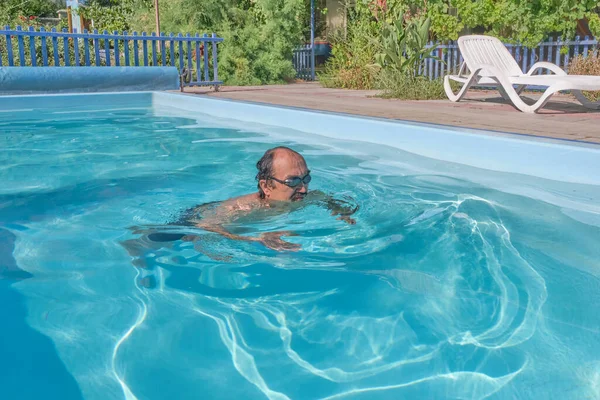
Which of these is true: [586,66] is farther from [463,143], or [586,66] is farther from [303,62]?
[303,62]

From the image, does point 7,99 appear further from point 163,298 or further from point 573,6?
point 573,6

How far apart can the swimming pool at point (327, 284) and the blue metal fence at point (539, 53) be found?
254 inches

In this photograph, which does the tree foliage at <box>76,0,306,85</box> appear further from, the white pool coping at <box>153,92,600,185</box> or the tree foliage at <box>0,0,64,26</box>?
the tree foliage at <box>0,0,64,26</box>

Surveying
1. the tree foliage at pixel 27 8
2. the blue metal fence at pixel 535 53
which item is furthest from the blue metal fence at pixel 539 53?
the tree foliage at pixel 27 8

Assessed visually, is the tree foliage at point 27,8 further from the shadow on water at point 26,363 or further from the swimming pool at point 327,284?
the shadow on water at point 26,363

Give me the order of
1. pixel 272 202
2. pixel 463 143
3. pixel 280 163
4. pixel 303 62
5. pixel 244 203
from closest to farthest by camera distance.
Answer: pixel 280 163, pixel 272 202, pixel 244 203, pixel 463 143, pixel 303 62

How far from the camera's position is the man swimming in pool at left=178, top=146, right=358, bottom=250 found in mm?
3164

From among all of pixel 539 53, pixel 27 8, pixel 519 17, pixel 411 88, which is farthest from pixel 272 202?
pixel 27 8

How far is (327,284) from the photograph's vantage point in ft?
8.46

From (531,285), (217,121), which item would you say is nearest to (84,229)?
(531,285)

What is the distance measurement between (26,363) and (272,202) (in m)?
1.67

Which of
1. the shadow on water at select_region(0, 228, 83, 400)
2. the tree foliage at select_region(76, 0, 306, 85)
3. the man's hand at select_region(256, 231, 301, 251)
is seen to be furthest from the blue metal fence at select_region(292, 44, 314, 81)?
the shadow on water at select_region(0, 228, 83, 400)

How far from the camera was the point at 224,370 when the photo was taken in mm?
1924

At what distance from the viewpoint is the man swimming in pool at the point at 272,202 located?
3164mm
